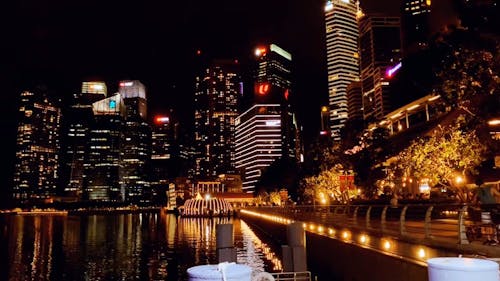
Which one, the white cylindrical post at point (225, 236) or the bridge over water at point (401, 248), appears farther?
the white cylindrical post at point (225, 236)

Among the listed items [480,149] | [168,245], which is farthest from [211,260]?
[480,149]

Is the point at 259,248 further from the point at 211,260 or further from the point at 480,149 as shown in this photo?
the point at 480,149

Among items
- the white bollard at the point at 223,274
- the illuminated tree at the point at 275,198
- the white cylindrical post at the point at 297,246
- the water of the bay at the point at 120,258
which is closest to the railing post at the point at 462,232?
the white cylindrical post at the point at 297,246

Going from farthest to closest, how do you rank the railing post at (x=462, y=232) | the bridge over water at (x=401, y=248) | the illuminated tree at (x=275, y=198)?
the illuminated tree at (x=275, y=198) < the railing post at (x=462, y=232) < the bridge over water at (x=401, y=248)

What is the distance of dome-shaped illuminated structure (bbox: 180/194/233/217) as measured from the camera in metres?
138

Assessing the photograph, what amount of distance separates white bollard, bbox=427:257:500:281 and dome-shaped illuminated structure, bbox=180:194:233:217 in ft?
444

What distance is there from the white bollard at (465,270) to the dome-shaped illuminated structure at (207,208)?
5324 inches

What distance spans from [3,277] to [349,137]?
36798 mm

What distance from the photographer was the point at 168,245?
159 feet

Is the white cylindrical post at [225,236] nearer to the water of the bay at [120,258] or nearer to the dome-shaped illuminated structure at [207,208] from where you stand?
the water of the bay at [120,258]

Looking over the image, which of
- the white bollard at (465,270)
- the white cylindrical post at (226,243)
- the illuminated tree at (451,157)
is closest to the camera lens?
the white bollard at (465,270)

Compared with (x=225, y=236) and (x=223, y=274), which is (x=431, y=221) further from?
(x=223, y=274)

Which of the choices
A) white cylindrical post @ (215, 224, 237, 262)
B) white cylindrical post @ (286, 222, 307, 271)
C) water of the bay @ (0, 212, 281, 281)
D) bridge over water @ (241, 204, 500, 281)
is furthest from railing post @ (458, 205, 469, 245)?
water of the bay @ (0, 212, 281, 281)

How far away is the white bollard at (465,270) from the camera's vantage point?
3510 millimetres
